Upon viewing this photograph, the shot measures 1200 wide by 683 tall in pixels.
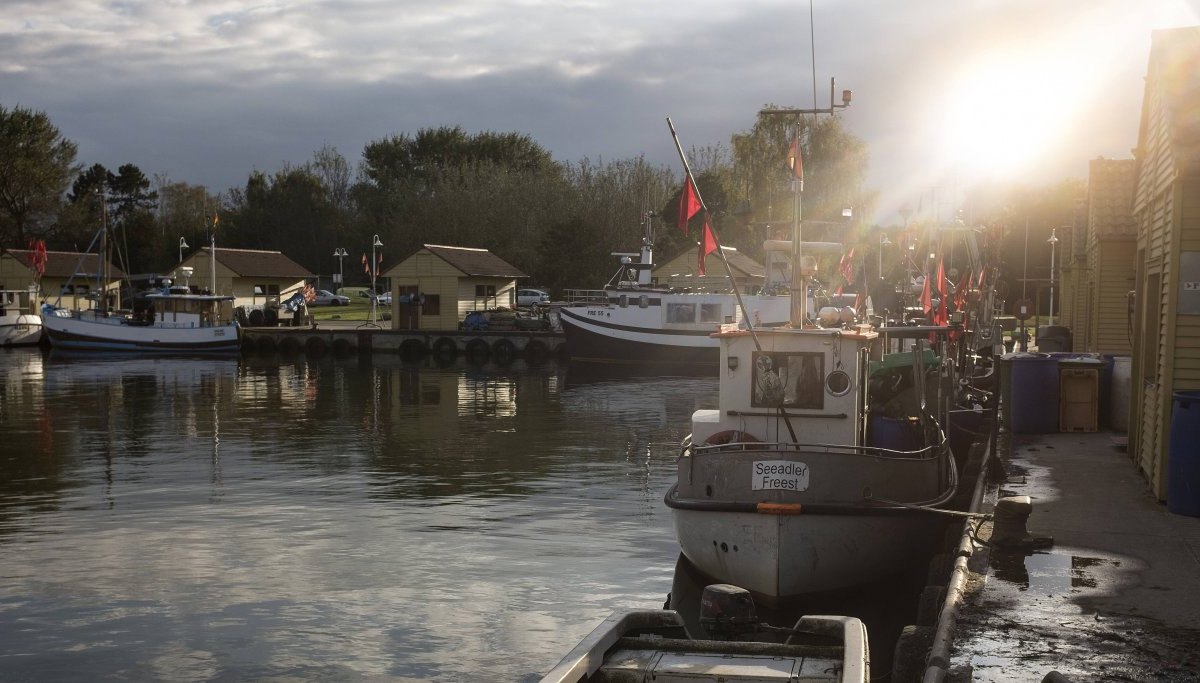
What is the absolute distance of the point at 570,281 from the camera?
6775 centimetres

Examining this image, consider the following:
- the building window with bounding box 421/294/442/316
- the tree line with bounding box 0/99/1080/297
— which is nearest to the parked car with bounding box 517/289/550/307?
the tree line with bounding box 0/99/1080/297

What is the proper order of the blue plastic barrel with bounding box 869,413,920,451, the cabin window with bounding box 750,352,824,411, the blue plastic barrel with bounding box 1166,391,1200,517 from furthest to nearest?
1. the blue plastic barrel with bounding box 869,413,920,451
2. the cabin window with bounding box 750,352,824,411
3. the blue plastic barrel with bounding box 1166,391,1200,517

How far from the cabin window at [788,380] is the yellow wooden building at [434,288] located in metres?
46.3

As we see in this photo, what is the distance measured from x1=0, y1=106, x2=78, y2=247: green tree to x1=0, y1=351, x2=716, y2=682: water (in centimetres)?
5703

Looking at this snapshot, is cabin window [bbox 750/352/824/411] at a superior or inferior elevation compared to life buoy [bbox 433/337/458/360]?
superior

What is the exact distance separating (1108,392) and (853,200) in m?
50.3

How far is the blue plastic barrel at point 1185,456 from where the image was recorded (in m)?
11.5

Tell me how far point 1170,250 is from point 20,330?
193 feet

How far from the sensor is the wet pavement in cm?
755

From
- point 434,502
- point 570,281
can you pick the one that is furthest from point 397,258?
point 434,502

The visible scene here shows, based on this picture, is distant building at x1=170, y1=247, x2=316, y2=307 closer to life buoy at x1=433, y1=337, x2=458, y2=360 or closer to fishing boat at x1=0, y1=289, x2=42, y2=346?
fishing boat at x1=0, y1=289, x2=42, y2=346

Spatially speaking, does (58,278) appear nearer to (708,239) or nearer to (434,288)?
(434,288)

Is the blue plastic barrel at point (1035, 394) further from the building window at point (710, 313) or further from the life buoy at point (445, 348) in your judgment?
the life buoy at point (445, 348)

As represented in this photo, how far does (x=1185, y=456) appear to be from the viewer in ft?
38.2
